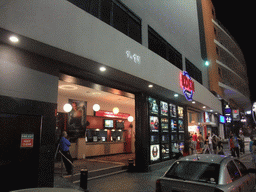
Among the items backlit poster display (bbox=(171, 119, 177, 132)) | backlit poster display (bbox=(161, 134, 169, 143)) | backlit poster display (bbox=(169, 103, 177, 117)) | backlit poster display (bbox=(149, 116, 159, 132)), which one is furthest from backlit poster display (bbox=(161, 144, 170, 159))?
backlit poster display (bbox=(169, 103, 177, 117))

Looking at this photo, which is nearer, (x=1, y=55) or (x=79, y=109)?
(x=1, y=55)

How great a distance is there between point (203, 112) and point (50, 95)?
17898 millimetres

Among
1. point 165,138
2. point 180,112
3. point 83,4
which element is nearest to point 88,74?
point 83,4

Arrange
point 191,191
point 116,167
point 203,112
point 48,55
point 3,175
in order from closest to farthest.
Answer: point 191,191 → point 3,175 → point 48,55 → point 116,167 → point 203,112

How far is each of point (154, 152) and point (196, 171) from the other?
6872 millimetres

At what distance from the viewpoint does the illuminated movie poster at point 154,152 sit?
10.7 meters

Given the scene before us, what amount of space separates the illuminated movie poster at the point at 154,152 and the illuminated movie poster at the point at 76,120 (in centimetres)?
497

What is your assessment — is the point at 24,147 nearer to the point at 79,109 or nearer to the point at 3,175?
the point at 3,175

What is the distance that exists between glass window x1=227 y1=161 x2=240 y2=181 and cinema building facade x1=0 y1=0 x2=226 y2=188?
4.52 meters

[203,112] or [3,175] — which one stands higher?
[203,112]

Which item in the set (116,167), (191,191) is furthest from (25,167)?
Result: (116,167)

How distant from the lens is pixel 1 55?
503 centimetres

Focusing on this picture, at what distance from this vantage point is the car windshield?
4061 mm

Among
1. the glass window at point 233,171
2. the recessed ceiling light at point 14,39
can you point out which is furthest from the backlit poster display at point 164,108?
the recessed ceiling light at point 14,39
